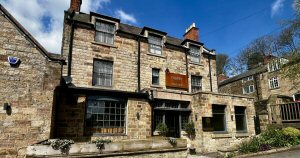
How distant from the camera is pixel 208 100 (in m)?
13.5

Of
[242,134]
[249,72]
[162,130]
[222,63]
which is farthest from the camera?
[222,63]

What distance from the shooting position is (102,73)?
1416cm

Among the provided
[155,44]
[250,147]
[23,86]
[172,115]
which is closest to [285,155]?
[250,147]

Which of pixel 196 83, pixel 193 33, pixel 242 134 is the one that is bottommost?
pixel 242 134

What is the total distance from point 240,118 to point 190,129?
16.6 feet

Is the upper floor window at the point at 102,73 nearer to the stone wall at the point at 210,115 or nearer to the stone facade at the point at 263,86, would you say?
the stone wall at the point at 210,115

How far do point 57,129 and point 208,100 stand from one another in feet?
31.0

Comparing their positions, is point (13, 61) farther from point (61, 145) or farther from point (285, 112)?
point (285, 112)

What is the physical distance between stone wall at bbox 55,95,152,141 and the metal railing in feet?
32.2

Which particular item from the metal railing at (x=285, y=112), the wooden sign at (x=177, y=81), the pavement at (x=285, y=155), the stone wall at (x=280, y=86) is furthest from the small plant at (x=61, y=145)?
the stone wall at (x=280, y=86)

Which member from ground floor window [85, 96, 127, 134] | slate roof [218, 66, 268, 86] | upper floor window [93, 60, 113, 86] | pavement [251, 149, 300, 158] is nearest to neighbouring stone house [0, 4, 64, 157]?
ground floor window [85, 96, 127, 134]

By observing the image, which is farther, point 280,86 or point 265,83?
point 265,83

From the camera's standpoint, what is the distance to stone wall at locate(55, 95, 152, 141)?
10.1m

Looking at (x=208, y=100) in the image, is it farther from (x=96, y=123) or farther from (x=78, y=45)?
(x=78, y=45)
